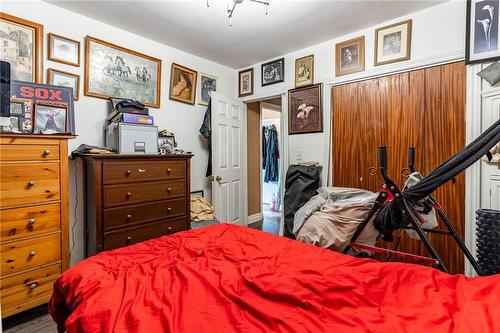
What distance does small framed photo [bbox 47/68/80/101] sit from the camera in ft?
7.59

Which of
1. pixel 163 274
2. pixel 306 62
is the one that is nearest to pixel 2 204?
pixel 163 274

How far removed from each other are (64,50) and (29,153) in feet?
3.81

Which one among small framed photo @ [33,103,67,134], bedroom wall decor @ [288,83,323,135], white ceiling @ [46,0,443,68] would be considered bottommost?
small framed photo @ [33,103,67,134]

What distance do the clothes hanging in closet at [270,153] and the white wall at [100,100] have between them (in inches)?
77.1

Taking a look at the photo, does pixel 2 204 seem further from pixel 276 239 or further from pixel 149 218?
pixel 276 239

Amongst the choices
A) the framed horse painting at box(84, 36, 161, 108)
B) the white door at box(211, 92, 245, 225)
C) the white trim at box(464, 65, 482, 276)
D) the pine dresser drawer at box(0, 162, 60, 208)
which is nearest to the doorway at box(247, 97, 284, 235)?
the white door at box(211, 92, 245, 225)

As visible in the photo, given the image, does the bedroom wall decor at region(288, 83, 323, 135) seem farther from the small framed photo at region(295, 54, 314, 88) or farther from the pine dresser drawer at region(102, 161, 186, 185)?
the pine dresser drawer at region(102, 161, 186, 185)

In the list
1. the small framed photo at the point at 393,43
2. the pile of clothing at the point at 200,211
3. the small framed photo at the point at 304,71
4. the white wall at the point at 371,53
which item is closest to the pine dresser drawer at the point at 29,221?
the pile of clothing at the point at 200,211

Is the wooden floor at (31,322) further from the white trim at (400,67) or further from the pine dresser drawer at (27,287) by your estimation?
the white trim at (400,67)

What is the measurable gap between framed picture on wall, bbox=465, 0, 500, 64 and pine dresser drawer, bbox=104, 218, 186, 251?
304cm

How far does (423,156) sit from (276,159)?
3.24 metres

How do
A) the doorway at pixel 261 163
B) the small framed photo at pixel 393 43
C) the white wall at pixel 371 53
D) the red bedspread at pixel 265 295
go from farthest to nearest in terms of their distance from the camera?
1. the doorway at pixel 261 163
2. the small framed photo at pixel 393 43
3. the white wall at pixel 371 53
4. the red bedspread at pixel 265 295

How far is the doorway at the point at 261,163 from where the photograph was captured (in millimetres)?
4430

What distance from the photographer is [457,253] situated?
2.31 meters
